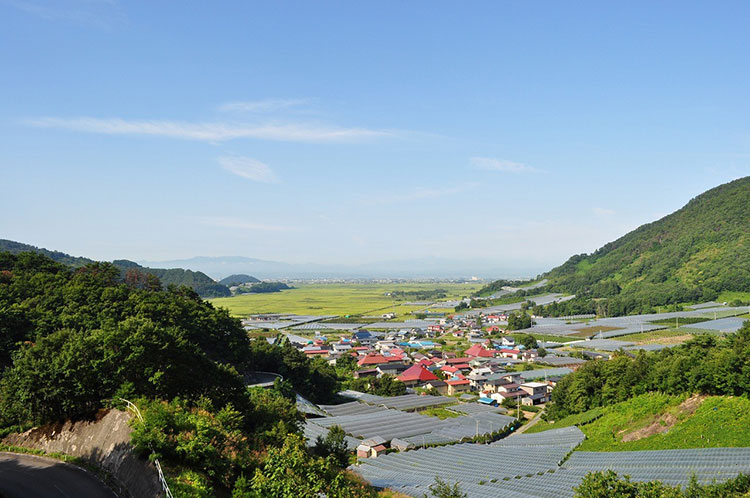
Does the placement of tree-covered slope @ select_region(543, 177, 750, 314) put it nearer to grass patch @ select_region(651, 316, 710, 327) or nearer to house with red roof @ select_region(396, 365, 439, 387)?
grass patch @ select_region(651, 316, 710, 327)

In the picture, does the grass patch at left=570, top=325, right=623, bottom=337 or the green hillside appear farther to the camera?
the grass patch at left=570, top=325, right=623, bottom=337

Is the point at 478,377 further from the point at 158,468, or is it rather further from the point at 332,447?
the point at 158,468

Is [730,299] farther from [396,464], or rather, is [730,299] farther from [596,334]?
[396,464]

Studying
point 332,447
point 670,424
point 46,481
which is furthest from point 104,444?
point 670,424

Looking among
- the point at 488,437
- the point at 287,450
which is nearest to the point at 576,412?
the point at 488,437

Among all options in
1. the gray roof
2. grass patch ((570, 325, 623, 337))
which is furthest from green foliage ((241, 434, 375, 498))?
grass patch ((570, 325, 623, 337))

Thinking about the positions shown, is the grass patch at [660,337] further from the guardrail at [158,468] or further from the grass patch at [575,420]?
the guardrail at [158,468]
